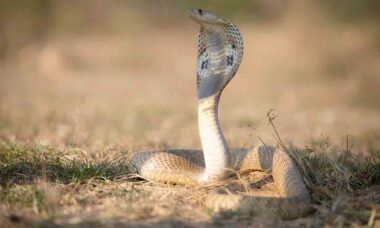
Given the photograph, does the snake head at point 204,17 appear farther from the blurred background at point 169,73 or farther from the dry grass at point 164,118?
the blurred background at point 169,73

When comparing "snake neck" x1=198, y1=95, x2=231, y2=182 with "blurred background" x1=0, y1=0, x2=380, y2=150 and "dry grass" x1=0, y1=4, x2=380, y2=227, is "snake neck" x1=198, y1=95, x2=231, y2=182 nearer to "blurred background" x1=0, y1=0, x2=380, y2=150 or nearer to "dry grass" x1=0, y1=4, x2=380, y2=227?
"dry grass" x1=0, y1=4, x2=380, y2=227

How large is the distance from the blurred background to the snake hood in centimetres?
210

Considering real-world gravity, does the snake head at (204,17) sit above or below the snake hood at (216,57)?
above

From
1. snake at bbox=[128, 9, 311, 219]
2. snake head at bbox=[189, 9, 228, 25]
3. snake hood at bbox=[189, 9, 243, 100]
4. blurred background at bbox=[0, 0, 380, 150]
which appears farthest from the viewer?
blurred background at bbox=[0, 0, 380, 150]

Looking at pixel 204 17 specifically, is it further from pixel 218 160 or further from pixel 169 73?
pixel 169 73


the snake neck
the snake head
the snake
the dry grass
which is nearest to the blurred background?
the dry grass

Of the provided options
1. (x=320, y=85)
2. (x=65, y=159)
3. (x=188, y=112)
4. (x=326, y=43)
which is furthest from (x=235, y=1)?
(x=65, y=159)

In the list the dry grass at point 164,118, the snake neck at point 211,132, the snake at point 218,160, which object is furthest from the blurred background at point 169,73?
the snake neck at point 211,132

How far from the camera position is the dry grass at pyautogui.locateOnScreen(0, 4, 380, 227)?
392 centimetres

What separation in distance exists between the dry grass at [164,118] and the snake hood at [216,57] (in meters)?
0.50

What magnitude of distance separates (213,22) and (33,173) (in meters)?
1.76

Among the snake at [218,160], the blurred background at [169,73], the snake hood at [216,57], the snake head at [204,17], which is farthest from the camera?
the blurred background at [169,73]

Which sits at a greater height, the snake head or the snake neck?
the snake head

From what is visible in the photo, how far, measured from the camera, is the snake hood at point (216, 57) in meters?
4.39
